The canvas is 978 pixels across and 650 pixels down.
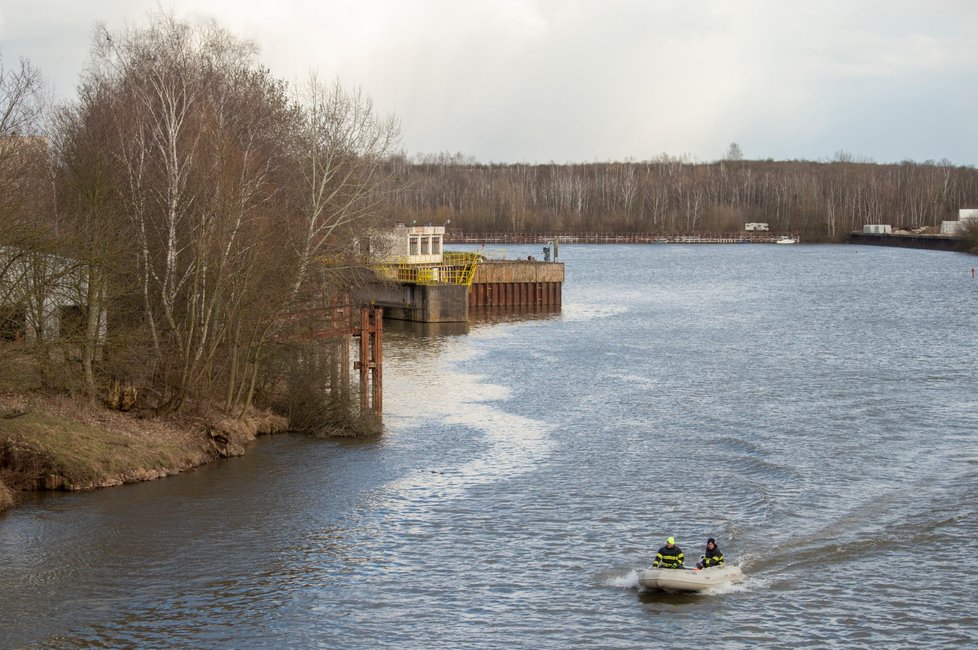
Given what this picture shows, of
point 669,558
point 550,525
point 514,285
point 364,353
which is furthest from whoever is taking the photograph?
point 514,285

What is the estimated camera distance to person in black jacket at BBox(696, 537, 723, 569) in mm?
22953

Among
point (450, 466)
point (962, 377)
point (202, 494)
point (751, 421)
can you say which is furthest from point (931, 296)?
point (202, 494)

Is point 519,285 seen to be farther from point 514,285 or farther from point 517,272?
→ point 517,272

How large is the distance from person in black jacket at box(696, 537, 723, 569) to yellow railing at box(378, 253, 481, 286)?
156ft

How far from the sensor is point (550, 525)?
26.7 meters

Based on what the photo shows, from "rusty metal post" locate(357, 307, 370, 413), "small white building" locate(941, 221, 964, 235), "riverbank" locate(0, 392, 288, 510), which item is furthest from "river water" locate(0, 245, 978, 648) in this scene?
"small white building" locate(941, 221, 964, 235)

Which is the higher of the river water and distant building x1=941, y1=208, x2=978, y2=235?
distant building x1=941, y1=208, x2=978, y2=235

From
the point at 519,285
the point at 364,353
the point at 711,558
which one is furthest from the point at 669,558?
the point at 519,285

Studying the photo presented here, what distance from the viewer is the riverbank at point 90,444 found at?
27.9 meters

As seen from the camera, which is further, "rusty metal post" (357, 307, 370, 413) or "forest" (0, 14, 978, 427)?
"rusty metal post" (357, 307, 370, 413)

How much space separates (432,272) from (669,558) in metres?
52.2

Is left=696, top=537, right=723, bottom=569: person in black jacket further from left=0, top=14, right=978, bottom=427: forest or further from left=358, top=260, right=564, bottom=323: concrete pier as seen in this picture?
left=358, top=260, right=564, bottom=323: concrete pier

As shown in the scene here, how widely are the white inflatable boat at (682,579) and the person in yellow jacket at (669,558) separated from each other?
0.17m

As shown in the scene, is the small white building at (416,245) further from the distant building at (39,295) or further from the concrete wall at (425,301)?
the distant building at (39,295)
